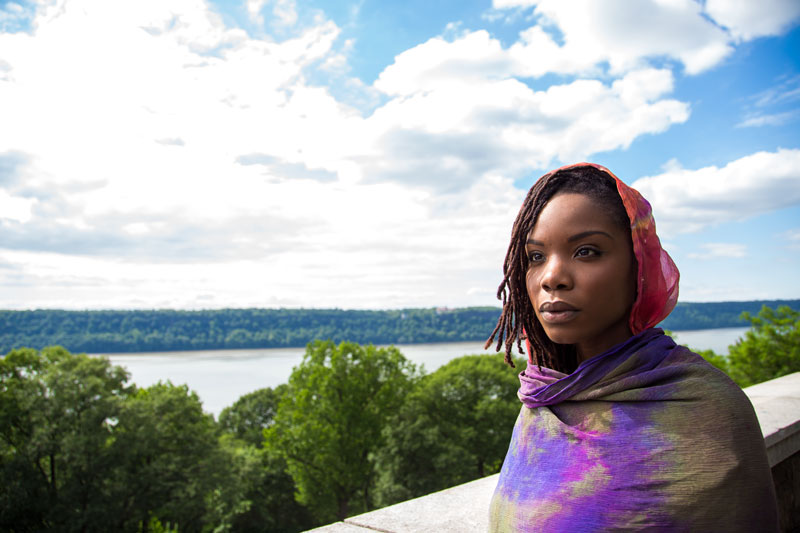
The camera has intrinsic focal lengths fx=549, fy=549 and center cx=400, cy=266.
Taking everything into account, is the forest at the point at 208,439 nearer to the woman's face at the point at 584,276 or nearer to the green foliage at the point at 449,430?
the green foliage at the point at 449,430

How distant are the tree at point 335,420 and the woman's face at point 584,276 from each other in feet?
87.2

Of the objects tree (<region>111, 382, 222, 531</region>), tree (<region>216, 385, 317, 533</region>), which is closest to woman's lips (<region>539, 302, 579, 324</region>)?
tree (<region>111, 382, 222, 531</region>)

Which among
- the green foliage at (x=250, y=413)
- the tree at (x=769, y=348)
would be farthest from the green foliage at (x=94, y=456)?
the tree at (x=769, y=348)

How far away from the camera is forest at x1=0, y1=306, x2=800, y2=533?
24562 millimetres

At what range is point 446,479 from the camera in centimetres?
2608

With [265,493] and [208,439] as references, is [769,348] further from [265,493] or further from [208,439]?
[265,493]

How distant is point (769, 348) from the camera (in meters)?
17.4

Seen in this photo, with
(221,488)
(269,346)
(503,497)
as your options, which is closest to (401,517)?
(503,497)

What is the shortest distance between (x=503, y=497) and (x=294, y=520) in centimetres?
4021

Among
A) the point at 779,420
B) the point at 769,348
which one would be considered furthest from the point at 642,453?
the point at 769,348

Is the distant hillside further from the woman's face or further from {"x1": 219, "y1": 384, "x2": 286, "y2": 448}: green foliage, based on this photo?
the woman's face

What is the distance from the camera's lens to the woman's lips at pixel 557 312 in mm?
1550

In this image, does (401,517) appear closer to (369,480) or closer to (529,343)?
(529,343)

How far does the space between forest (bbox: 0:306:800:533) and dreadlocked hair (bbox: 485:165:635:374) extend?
25.6 meters
